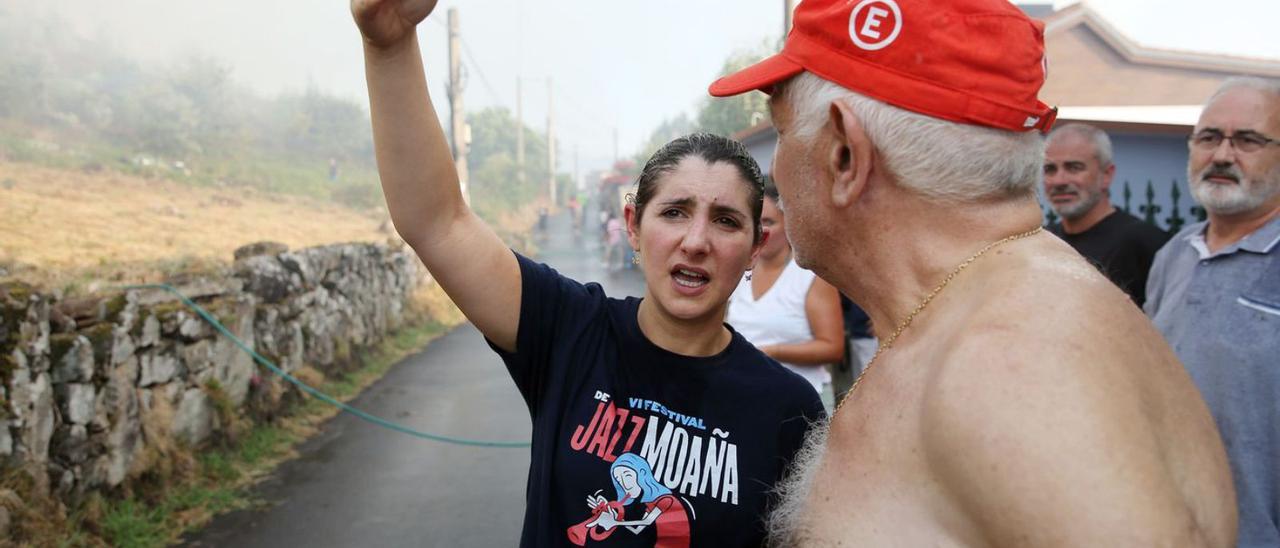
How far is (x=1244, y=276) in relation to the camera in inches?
104

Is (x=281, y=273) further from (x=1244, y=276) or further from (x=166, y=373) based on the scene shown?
(x=1244, y=276)

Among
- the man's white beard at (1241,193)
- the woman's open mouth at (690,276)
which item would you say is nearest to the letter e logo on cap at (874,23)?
the woman's open mouth at (690,276)

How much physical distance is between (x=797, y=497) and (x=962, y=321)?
0.43m

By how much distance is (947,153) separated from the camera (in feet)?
3.84

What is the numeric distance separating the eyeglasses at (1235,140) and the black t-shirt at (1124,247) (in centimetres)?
97

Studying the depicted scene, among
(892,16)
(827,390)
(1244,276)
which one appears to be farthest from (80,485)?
(1244,276)

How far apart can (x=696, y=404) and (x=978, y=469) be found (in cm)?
93

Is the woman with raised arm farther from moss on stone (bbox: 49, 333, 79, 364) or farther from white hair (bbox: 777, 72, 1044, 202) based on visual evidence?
moss on stone (bbox: 49, 333, 79, 364)

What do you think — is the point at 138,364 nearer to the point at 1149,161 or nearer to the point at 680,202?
the point at 680,202

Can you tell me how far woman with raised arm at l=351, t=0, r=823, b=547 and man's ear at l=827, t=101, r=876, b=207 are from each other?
0.69m

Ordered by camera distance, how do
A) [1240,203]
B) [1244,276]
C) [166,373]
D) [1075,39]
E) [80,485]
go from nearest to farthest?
[1244,276], [1240,203], [80,485], [166,373], [1075,39]

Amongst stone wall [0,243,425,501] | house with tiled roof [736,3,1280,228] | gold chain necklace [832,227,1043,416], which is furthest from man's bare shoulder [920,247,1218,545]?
house with tiled roof [736,3,1280,228]

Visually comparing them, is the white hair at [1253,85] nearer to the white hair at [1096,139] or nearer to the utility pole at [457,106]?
the white hair at [1096,139]

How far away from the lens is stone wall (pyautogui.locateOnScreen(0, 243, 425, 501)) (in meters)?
4.38
